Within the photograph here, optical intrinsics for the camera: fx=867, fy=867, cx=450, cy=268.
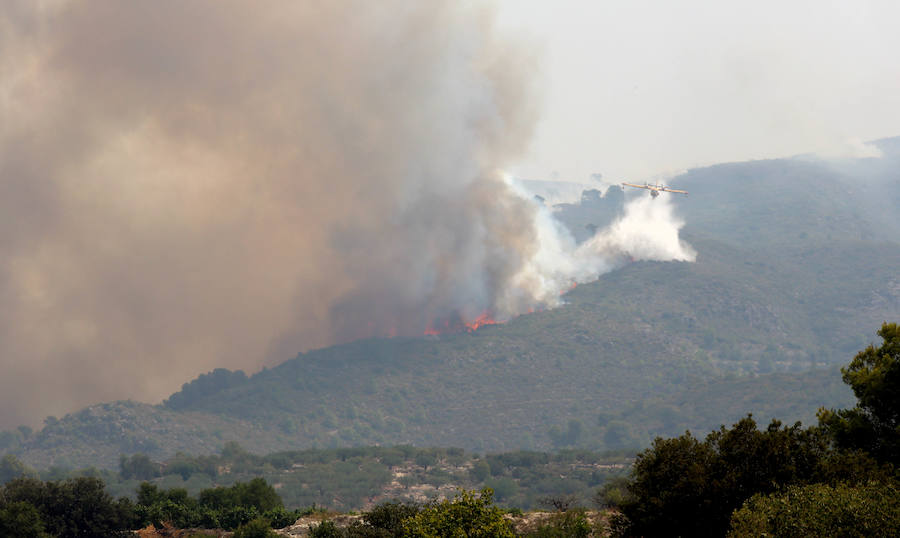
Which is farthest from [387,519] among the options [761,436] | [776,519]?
[776,519]

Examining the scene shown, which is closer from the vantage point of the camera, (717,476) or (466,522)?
(466,522)

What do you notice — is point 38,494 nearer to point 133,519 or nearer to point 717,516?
point 133,519

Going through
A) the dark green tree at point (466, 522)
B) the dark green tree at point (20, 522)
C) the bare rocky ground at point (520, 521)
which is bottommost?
the bare rocky ground at point (520, 521)

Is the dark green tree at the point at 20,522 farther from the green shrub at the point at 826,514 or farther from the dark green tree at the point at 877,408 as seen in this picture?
the dark green tree at the point at 877,408

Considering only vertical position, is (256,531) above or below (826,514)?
above

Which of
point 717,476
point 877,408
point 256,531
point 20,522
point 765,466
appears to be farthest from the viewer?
point 20,522

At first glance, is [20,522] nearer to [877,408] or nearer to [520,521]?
[520,521]

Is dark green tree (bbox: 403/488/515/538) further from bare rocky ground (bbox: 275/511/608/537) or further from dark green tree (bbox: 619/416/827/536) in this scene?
bare rocky ground (bbox: 275/511/608/537)

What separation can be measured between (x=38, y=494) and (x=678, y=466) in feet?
234

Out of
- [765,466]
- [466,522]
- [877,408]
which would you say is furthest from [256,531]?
[877,408]

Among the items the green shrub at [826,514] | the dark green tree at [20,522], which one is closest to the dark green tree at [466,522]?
the green shrub at [826,514]

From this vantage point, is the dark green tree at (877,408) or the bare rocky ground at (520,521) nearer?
the dark green tree at (877,408)

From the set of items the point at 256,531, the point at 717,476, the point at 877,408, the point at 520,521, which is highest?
the point at 877,408

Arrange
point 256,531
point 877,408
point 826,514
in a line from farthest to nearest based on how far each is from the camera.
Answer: point 256,531 < point 877,408 < point 826,514
